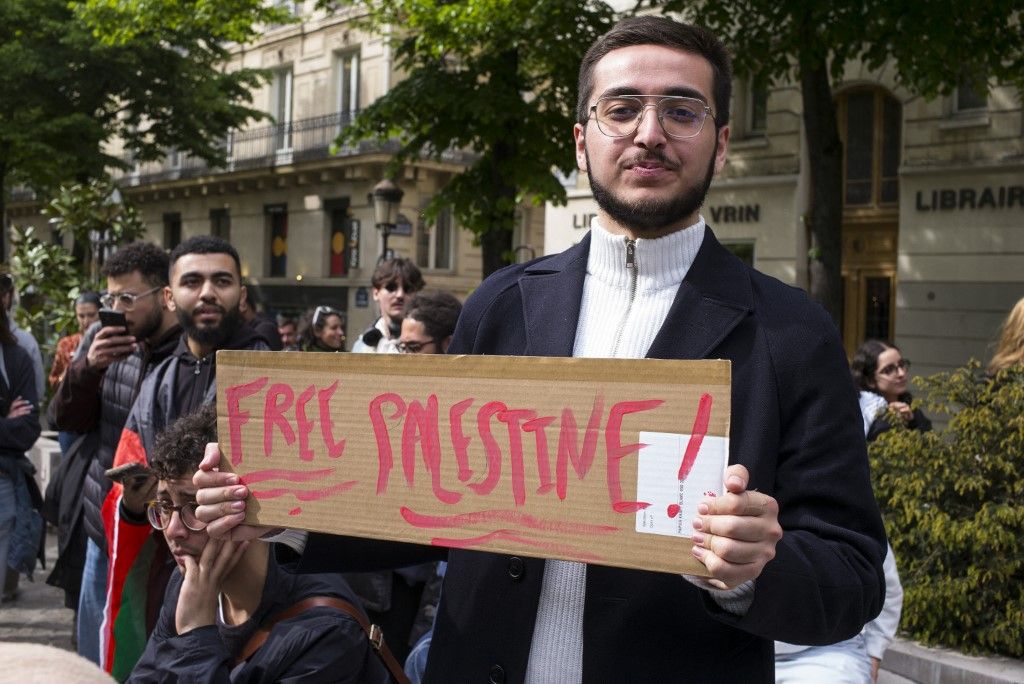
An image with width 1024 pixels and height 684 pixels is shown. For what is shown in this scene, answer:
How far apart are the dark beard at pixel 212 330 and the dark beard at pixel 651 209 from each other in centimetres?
275

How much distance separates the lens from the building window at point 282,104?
35000mm

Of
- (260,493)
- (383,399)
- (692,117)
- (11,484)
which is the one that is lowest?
(11,484)

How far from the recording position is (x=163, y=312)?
5.20 meters

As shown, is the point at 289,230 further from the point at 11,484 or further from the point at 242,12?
the point at 11,484

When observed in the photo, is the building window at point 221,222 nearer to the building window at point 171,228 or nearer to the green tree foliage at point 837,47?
the building window at point 171,228

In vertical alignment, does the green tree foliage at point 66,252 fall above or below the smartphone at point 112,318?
above

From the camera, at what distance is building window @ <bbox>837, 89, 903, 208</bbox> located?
60.1 ft

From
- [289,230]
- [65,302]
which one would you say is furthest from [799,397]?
[289,230]

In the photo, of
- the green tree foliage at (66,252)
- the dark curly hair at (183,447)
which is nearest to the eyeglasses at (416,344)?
the dark curly hair at (183,447)

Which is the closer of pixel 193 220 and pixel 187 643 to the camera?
pixel 187 643

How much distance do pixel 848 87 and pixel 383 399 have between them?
58.7 feet

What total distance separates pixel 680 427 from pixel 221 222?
3762cm

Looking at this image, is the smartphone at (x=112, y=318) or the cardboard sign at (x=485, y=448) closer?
the cardboard sign at (x=485, y=448)

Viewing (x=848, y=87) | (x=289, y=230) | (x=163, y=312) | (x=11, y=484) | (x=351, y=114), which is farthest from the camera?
(x=289, y=230)
